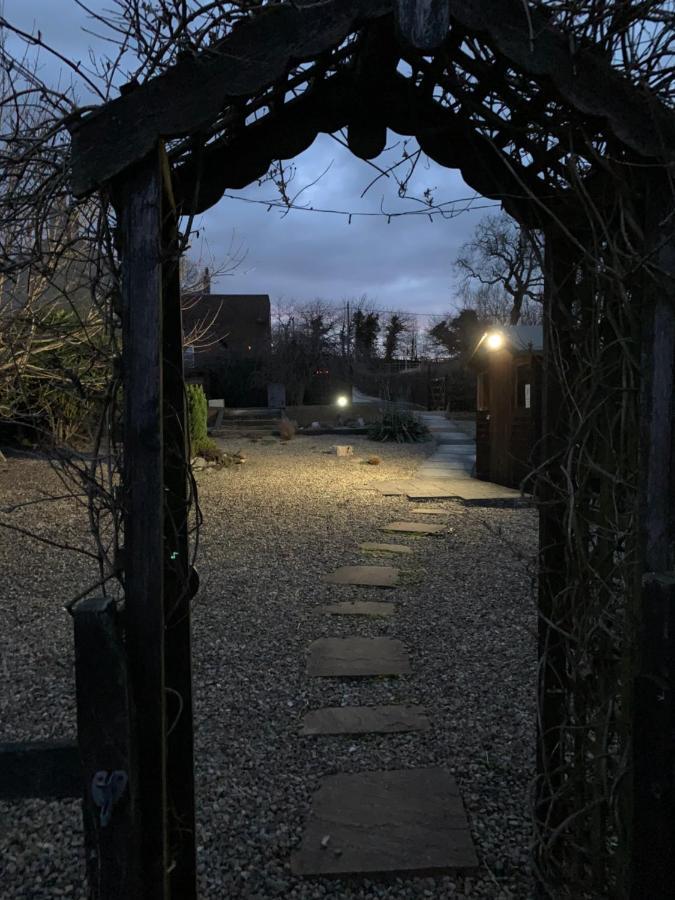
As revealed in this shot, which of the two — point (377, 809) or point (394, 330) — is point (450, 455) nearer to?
point (377, 809)

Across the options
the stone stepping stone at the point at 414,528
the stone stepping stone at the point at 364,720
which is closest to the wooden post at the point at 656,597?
the stone stepping stone at the point at 364,720

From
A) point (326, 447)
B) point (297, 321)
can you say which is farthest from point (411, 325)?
point (326, 447)

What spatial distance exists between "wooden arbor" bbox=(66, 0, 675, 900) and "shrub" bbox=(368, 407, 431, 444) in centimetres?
1616

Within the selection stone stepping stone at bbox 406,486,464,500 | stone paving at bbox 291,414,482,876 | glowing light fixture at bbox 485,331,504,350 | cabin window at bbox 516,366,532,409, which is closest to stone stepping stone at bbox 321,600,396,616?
stone paving at bbox 291,414,482,876

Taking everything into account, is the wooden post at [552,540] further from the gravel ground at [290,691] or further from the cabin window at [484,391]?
the cabin window at [484,391]

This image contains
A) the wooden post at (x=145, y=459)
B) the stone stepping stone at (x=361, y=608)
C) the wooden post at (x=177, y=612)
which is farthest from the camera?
the stone stepping stone at (x=361, y=608)

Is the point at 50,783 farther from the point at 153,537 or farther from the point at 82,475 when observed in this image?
the point at 82,475

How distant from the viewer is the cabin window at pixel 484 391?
10.8 meters

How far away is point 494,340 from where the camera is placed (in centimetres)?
1024

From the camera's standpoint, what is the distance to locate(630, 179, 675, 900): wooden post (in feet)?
4.42

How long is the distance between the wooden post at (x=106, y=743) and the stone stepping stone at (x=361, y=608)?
3371 mm

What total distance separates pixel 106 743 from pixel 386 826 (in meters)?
1.38

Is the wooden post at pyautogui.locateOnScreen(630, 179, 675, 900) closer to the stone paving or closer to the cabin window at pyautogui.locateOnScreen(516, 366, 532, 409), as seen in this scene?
the stone paving

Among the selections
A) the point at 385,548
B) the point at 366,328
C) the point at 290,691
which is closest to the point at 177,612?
the point at 290,691
